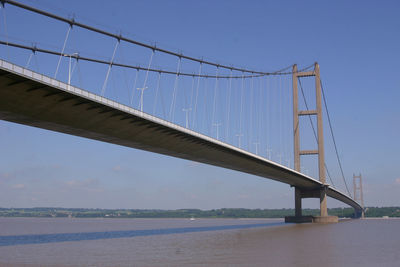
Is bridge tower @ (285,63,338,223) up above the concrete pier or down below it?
above

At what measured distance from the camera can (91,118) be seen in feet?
86.8

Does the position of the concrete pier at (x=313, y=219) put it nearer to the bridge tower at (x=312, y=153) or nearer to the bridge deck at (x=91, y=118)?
the bridge tower at (x=312, y=153)

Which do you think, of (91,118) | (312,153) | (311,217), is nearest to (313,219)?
(311,217)

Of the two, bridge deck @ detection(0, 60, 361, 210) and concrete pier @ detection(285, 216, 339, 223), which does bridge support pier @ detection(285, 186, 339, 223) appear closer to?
concrete pier @ detection(285, 216, 339, 223)

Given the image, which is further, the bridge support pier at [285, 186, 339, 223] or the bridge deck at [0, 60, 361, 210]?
the bridge support pier at [285, 186, 339, 223]

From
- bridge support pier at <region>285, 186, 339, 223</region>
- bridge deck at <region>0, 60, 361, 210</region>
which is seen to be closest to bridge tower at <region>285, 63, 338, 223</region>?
bridge support pier at <region>285, 186, 339, 223</region>

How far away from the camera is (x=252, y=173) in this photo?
173 ft

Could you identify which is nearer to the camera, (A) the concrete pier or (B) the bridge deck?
(B) the bridge deck

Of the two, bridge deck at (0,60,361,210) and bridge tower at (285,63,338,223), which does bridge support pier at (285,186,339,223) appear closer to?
bridge tower at (285,63,338,223)

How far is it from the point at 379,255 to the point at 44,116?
55.7ft

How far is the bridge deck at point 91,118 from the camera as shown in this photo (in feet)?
67.9

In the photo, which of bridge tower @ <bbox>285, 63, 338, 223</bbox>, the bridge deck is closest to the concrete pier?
bridge tower @ <bbox>285, 63, 338, 223</bbox>

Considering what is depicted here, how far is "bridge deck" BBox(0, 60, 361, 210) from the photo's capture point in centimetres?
2069

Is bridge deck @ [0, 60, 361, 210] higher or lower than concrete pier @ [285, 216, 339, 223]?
higher
